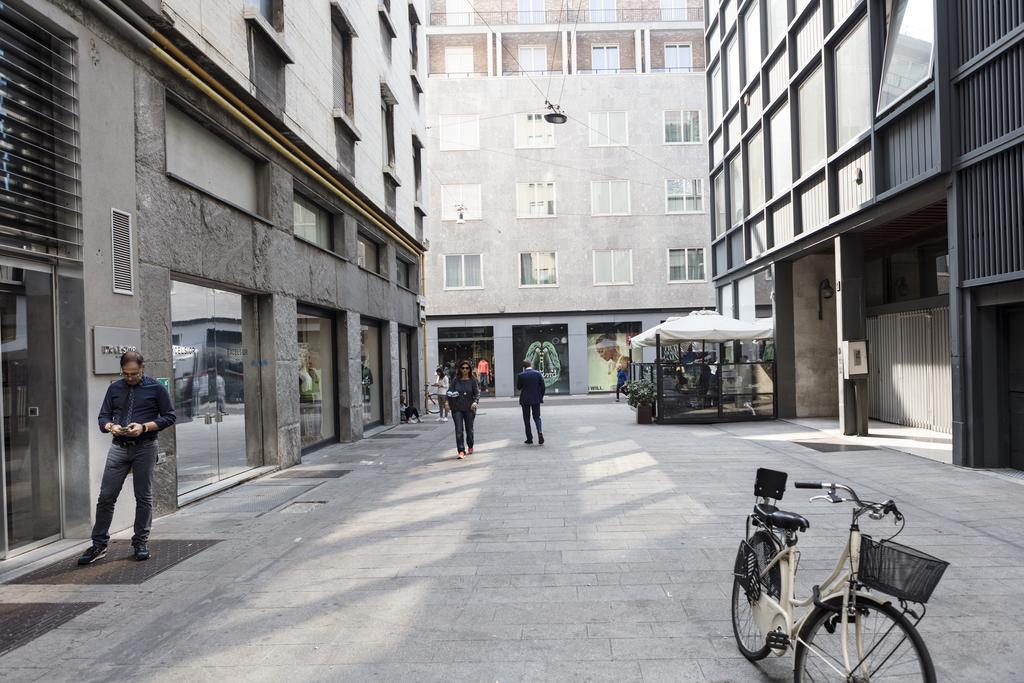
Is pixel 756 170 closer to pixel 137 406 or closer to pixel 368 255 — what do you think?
pixel 368 255

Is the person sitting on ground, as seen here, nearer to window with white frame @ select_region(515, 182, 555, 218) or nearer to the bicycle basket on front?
window with white frame @ select_region(515, 182, 555, 218)

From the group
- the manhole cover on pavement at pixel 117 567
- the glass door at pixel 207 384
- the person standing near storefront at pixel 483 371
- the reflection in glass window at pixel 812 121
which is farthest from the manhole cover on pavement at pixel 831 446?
the person standing near storefront at pixel 483 371

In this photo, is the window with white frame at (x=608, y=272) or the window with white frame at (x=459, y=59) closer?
the window with white frame at (x=608, y=272)

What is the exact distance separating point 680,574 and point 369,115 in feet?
46.3

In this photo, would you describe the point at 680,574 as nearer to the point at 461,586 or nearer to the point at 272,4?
the point at 461,586

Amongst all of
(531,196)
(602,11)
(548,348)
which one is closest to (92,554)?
(548,348)

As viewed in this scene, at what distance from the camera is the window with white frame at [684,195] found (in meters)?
32.7

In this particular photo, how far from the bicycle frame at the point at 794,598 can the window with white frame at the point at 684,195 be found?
30503mm

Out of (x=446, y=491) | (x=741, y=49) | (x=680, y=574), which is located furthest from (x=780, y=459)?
(x=741, y=49)

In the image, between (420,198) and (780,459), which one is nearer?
(780,459)

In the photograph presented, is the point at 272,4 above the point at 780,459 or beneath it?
above

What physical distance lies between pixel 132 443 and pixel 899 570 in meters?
6.01

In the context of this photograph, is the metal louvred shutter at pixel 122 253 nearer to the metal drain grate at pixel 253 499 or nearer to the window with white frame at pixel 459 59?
the metal drain grate at pixel 253 499

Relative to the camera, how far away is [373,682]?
374 cm
